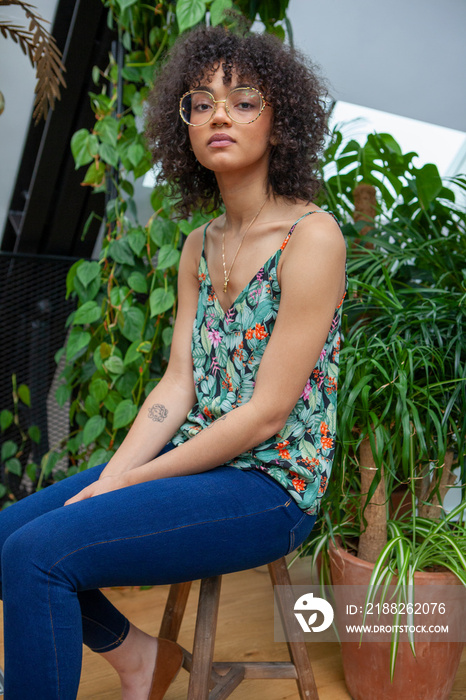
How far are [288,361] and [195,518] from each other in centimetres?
29

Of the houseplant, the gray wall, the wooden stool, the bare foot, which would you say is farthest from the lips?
the gray wall

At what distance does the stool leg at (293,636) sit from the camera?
1237mm

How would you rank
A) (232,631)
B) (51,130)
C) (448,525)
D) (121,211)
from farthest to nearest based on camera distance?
(51,130) < (121,211) < (232,631) < (448,525)

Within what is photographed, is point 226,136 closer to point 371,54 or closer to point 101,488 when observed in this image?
point 101,488

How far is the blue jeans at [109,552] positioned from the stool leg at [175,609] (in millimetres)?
236

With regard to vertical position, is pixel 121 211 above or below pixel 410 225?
below

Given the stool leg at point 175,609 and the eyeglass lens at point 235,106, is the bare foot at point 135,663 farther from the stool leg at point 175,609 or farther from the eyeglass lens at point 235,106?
the eyeglass lens at point 235,106

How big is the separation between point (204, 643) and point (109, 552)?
296 mm

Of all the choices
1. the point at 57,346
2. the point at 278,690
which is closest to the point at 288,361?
the point at 278,690

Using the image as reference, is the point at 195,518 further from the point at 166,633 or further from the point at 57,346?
the point at 57,346

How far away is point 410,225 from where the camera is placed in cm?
176

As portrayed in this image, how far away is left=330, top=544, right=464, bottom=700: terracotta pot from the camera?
135cm

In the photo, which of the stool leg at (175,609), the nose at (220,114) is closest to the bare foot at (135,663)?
the stool leg at (175,609)

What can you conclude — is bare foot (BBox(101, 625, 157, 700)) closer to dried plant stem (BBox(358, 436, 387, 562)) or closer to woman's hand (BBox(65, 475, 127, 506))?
woman's hand (BBox(65, 475, 127, 506))
